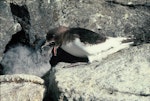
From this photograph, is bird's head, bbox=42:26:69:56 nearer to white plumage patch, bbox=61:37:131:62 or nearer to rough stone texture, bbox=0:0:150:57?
white plumage patch, bbox=61:37:131:62

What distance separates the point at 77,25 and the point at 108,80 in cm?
143

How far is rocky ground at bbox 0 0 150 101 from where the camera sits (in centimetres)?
557

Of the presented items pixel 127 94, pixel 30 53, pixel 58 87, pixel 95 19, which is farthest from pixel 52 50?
pixel 127 94

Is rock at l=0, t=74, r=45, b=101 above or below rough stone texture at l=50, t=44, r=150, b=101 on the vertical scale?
below

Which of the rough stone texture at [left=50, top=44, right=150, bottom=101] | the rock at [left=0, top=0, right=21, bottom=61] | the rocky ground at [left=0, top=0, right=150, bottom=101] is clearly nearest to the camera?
the rough stone texture at [left=50, top=44, right=150, bottom=101]

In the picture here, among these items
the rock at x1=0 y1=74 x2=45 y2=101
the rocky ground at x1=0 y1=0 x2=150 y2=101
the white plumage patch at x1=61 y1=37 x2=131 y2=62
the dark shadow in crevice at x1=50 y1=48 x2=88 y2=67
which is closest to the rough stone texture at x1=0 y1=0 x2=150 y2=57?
the rocky ground at x1=0 y1=0 x2=150 y2=101

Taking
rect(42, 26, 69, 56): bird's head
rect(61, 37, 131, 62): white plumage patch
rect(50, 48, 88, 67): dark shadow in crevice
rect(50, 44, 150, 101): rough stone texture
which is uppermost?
rect(42, 26, 69, 56): bird's head

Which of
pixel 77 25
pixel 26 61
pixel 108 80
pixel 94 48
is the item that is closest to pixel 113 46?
pixel 94 48

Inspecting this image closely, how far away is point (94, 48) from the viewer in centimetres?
614

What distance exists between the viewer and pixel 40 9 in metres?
6.62

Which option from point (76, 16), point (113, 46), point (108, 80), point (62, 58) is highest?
point (76, 16)

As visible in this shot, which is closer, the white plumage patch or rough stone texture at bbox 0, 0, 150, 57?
the white plumage patch

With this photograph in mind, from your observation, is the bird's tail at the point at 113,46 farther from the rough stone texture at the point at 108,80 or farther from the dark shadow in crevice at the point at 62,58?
the dark shadow in crevice at the point at 62,58

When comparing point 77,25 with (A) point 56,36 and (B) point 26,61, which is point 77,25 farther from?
(B) point 26,61
